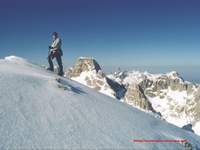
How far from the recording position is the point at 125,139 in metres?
9.11

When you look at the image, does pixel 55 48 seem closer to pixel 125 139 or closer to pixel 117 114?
pixel 117 114

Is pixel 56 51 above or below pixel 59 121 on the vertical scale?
above

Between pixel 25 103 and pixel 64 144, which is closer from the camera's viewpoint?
pixel 64 144

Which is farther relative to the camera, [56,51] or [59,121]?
[56,51]

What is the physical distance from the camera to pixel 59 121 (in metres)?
8.89

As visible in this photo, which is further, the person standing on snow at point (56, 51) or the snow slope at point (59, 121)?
the person standing on snow at point (56, 51)

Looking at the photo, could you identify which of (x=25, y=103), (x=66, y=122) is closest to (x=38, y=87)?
(x=25, y=103)

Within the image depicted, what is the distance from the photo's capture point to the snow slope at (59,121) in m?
7.70

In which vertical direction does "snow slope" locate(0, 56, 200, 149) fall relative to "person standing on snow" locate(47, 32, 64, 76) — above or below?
below

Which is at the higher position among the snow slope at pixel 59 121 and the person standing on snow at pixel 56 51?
the person standing on snow at pixel 56 51

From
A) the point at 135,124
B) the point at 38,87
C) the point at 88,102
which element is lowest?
the point at 135,124

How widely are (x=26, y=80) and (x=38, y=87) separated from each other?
2.89 feet

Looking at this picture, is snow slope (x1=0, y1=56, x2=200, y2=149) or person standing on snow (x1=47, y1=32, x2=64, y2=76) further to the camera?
person standing on snow (x1=47, y1=32, x2=64, y2=76)

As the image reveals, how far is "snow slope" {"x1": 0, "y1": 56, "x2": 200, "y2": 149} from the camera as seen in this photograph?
7.70m
